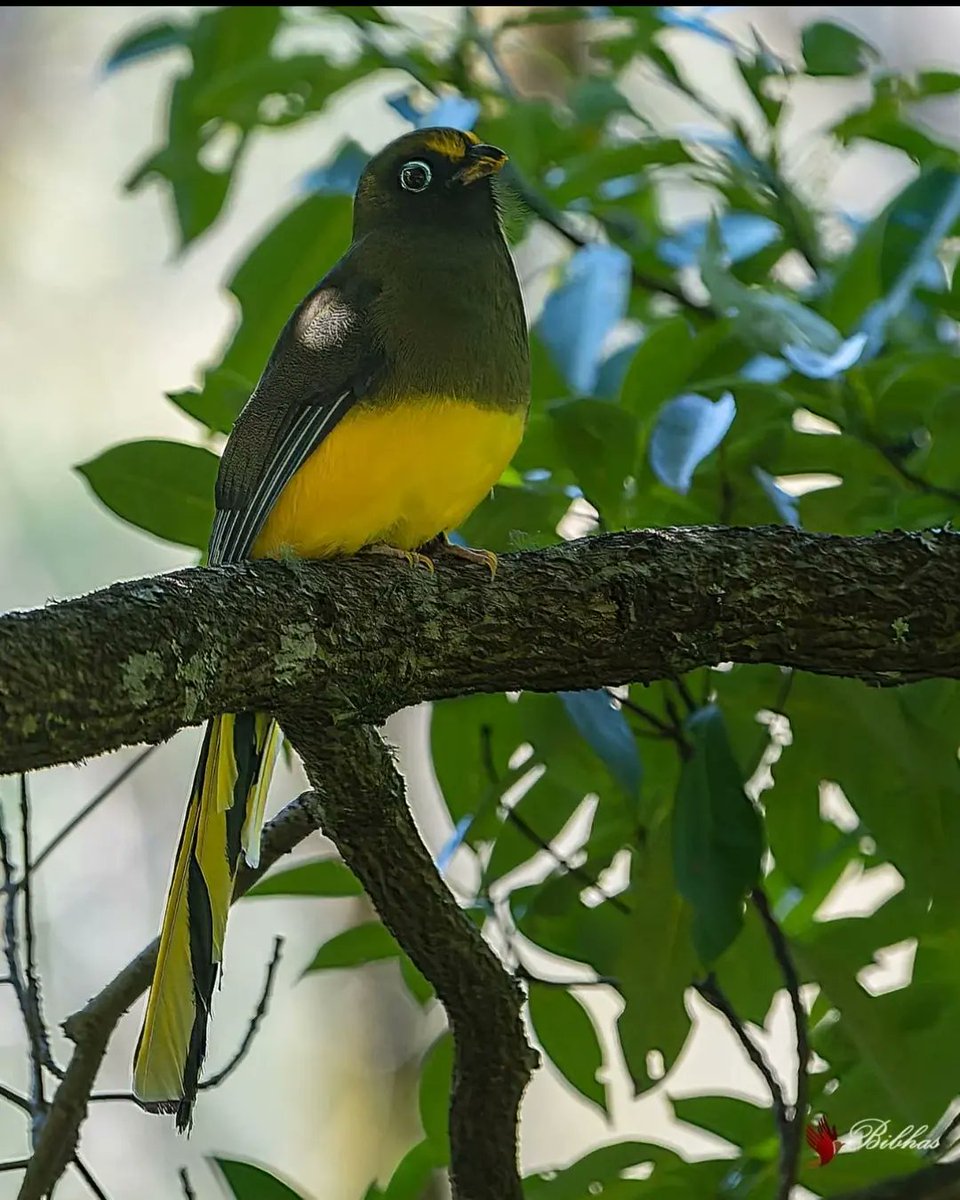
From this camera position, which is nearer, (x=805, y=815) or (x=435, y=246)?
(x=805, y=815)

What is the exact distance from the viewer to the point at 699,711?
1.62 metres

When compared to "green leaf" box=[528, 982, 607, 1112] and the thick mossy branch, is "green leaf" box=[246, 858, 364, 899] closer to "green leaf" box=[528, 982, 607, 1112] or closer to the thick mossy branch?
"green leaf" box=[528, 982, 607, 1112]

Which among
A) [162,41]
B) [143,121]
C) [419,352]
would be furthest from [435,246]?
[143,121]

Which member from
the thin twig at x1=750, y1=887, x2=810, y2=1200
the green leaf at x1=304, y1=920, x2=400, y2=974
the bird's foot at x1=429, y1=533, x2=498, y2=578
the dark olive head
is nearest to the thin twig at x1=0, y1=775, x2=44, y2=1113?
the green leaf at x1=304, y1=920, x2=400, y2=974

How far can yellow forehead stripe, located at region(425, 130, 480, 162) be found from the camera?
1.96 meters

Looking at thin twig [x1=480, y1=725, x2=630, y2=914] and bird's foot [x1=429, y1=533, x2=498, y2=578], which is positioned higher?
bird's foot [x1=429, y1=533, x2=498, y2=578]

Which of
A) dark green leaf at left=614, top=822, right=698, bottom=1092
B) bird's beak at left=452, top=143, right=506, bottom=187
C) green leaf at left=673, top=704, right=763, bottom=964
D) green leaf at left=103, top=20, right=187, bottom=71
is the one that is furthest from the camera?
green leaf at left=103, top=20, right=187, bottom=71

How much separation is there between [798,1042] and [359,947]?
0.52 m

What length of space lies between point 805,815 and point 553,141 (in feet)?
3.61

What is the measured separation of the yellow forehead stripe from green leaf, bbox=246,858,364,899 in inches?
37.8

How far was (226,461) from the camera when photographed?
5.60 feet

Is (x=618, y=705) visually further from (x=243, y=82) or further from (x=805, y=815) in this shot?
(x=243, y=82)

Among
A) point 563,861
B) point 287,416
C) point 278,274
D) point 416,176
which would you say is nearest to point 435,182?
point 416,176

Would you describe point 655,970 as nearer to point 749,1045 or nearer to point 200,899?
point 749,1045
